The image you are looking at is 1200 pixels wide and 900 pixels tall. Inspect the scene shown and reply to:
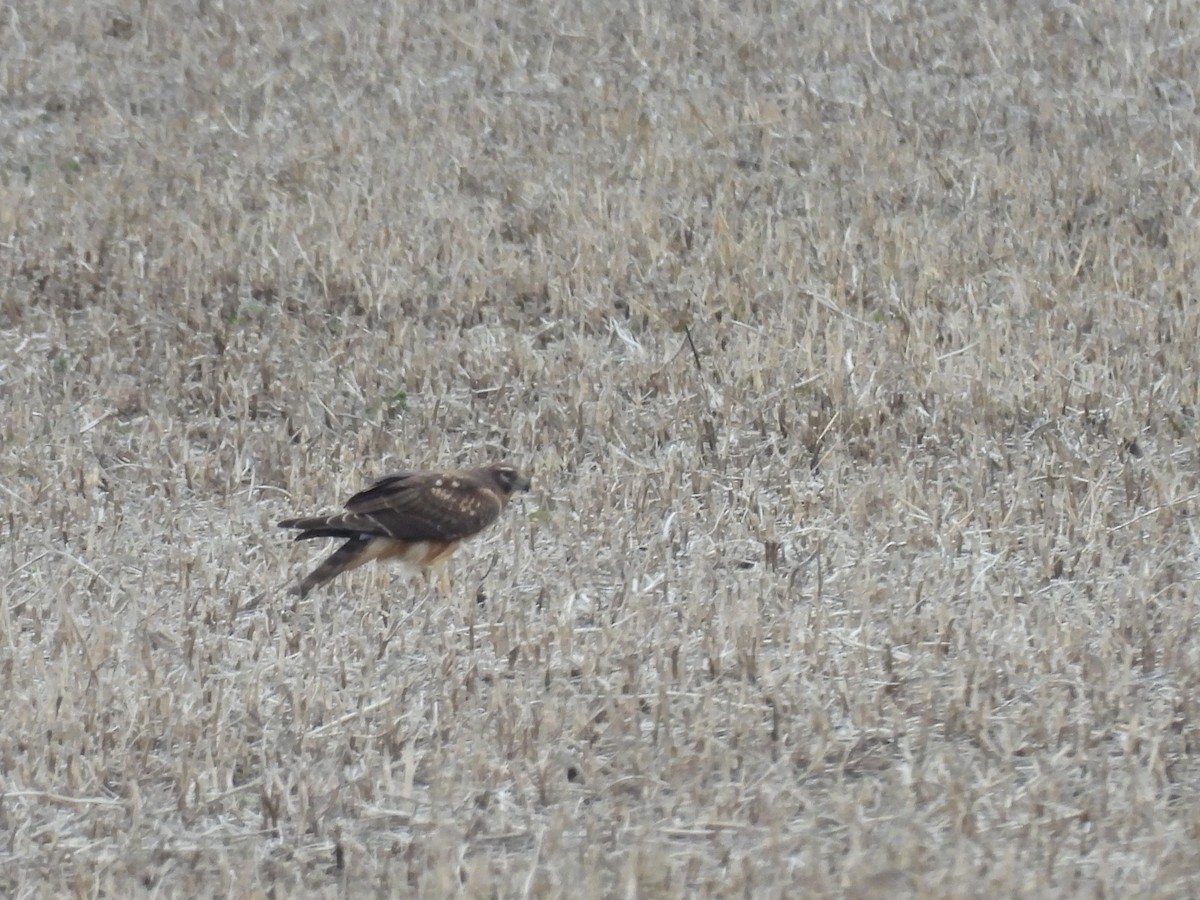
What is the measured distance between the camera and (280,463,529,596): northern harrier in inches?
219

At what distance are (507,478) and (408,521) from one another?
2.09 feet

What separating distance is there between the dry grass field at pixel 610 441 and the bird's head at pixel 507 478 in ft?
0.67

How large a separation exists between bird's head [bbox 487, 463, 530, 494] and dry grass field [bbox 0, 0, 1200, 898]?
204 millimetres

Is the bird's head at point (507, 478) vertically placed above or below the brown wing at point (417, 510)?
below

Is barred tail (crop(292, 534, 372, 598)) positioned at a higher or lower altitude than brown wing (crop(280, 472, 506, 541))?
lower

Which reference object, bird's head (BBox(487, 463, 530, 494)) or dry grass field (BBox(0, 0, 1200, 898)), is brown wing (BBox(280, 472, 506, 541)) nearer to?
bird's head (BBox(487, 463, 530, 494))

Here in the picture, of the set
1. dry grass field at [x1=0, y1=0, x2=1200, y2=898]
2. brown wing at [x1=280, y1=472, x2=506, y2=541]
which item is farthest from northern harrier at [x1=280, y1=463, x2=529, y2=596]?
dry grass field at [x1=0, y1=0, x2=1200, y2=898]

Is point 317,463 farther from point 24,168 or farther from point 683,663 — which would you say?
point 24,168

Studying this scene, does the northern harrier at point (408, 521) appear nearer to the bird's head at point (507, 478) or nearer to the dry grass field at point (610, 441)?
the bird's head at point (507, 478)

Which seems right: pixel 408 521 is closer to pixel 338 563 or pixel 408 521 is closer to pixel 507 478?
pixel 338 563

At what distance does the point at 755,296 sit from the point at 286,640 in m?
4.32

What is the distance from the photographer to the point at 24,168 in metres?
11.4

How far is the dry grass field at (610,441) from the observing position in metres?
4.27

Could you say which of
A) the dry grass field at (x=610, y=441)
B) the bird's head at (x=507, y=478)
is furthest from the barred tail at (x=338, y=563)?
the bird's head at (x=507, y=478)
